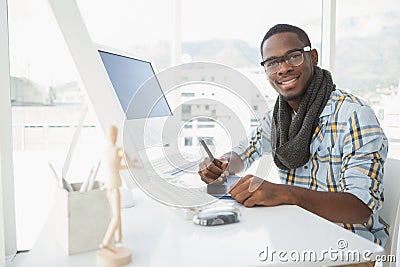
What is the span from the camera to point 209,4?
2639mm

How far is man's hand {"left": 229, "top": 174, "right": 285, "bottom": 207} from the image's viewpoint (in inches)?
36.6

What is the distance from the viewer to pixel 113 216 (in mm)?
544

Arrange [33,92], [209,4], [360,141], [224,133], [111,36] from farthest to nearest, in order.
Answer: [209,4] < [111,36] < [33,92] < [360,141] < [224,133]

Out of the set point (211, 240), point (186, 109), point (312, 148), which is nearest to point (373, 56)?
point (312, 148)

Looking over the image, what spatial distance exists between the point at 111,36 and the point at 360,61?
1.72 m

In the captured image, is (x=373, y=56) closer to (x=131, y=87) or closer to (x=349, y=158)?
(x=349, y=158)

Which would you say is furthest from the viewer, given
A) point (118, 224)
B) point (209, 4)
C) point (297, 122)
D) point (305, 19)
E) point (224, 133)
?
point (305, 19)

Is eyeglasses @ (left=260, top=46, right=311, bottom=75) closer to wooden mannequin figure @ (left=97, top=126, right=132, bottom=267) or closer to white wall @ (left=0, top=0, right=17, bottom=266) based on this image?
wooden mannequin figure @ (left=97, top=126, right=132, bottom=267)

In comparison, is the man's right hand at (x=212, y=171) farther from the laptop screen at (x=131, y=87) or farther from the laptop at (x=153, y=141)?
the laptop screen at (x=131, y=87)

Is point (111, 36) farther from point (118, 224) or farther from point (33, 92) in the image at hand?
point (118, 224)

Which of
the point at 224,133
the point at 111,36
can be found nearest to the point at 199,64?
the point at 224,133

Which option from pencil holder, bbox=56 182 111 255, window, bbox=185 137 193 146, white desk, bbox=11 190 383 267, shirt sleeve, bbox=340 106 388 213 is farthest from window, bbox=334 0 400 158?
pencil holder, bbox=56 182 111 255

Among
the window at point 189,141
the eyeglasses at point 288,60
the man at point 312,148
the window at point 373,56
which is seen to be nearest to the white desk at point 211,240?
the man at point 312,148

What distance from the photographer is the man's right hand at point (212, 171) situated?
1.15 metres
